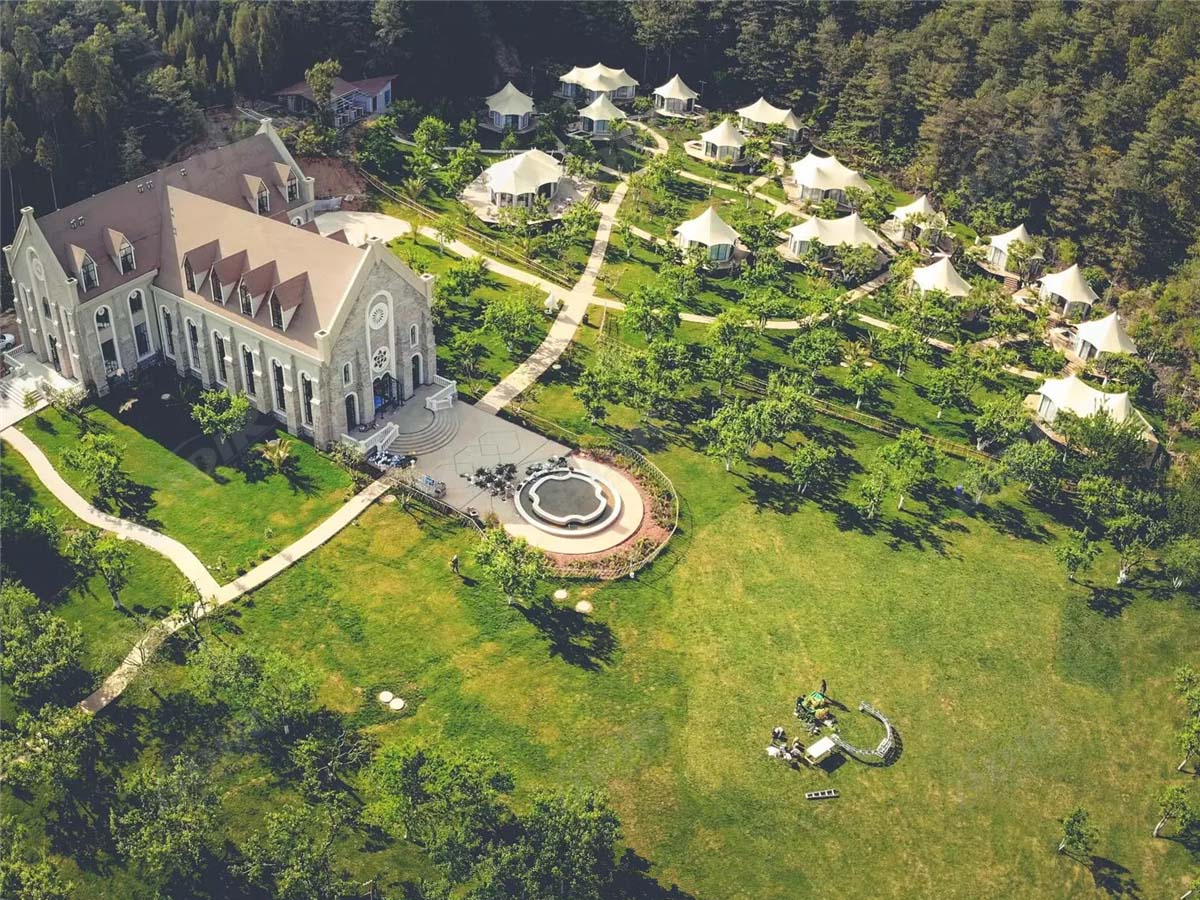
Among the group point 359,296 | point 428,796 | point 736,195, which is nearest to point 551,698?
point 428,796

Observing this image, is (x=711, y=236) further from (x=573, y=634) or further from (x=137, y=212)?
(x=573, y=634)

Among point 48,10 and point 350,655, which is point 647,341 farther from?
point 48,10

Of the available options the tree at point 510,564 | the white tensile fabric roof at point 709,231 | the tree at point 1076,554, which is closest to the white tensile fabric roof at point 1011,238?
the white tensile fabric roof at point 709,231

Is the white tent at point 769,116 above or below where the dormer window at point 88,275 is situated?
below

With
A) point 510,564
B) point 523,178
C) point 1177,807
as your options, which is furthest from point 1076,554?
point 523,178

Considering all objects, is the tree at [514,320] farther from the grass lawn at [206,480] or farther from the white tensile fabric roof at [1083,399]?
the white tensile fabric roof at [1083,399]
